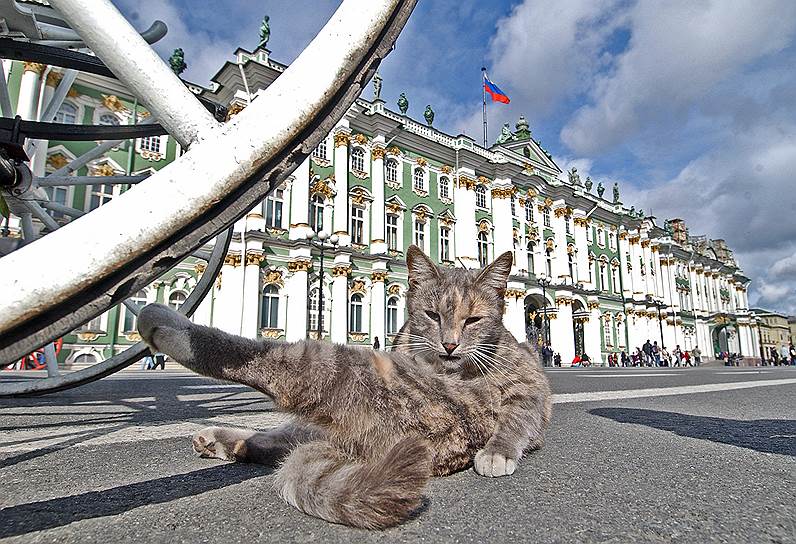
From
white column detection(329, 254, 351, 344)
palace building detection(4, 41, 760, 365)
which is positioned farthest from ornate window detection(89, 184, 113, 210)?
white column detection(329, 254, 351, 344)

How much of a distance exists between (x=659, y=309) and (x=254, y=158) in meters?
46.3

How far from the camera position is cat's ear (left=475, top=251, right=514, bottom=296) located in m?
2.34

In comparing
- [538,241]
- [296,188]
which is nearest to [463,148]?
[538,241]

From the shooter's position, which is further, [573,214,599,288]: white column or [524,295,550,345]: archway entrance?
[573,214,599,288]: white column

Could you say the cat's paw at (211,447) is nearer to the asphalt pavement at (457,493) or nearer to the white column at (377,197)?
the asphalt pavement at (457,493)

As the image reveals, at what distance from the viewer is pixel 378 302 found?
23.3 m

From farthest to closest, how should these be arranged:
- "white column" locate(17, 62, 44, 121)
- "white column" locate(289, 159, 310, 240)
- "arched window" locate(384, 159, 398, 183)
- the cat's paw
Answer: "arched window" locate(384, 159, 398, 183) → "white column" locate(289, 159, 310, 240) → "white column" locate(17, 62, 44, 121) → the cat's paw

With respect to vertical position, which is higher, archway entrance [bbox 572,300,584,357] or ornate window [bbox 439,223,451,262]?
ornate window [bbox 439,223,451,262]

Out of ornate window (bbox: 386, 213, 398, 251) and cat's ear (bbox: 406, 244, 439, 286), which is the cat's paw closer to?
cat's ear (bbox: 406, 244, 439, 286)

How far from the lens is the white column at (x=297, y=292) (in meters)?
20.5

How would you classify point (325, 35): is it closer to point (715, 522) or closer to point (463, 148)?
point (715, 522)

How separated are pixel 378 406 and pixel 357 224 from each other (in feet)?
74.1

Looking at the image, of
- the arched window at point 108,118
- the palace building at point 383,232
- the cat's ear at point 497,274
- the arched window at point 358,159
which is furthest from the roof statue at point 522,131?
the cat's ear at point 497,274

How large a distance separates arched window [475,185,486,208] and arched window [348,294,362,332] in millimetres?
10584
